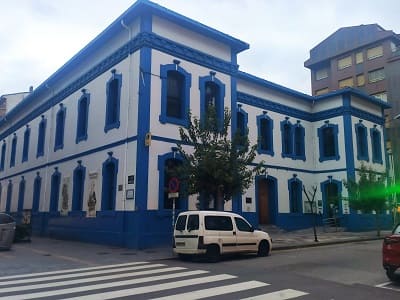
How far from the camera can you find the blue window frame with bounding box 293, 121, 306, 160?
98.7ft

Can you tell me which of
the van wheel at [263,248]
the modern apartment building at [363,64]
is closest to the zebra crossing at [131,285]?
the van wheel at [263,248]

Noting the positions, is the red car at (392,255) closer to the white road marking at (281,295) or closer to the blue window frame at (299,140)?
the white road marking at (281,295)

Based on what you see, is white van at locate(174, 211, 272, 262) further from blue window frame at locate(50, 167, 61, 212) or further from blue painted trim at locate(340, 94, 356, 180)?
blue painted trim at locate(340, 94, 356, 180)

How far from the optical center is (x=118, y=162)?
755 inches

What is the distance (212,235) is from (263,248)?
2.64m

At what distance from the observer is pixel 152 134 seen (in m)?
18.2

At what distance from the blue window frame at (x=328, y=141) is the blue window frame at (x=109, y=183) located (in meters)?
17.4

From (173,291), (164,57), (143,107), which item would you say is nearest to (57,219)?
(143,107)

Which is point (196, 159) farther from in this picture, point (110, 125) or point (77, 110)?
point (77, 110)

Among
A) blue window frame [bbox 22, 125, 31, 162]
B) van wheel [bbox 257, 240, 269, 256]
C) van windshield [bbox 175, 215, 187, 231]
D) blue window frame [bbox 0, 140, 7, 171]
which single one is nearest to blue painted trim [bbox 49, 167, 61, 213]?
blue window frame [bbox 22, 125, 31, 162]

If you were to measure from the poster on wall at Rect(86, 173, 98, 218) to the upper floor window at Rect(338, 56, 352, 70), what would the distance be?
4209 centimetres

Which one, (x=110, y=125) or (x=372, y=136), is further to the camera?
(x=372, y=136)

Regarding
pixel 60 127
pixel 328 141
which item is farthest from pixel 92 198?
pixel 328 141

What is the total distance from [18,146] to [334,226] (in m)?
26.8
